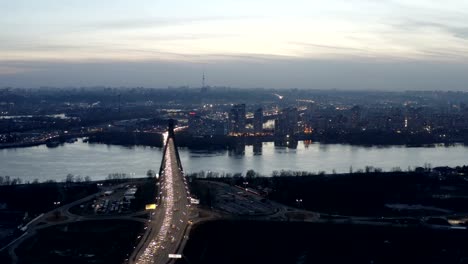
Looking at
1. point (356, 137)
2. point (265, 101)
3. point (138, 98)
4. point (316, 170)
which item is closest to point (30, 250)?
point (316, 170)

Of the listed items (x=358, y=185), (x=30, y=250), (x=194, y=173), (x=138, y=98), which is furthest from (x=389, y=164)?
(x=138, y=98)

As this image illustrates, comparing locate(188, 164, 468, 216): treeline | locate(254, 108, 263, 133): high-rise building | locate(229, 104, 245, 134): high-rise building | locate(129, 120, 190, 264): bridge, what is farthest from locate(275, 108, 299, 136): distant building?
locate(129, 120, 190, 264): bridge

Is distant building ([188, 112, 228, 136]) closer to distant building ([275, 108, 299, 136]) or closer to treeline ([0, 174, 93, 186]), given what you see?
distant building ([275, 108, 299, 136])

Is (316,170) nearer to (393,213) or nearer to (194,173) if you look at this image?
(194,173)

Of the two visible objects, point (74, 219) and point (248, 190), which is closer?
point (74, 219)

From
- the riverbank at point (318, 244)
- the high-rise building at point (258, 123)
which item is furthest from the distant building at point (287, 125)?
the riverbank at point (318, 244)

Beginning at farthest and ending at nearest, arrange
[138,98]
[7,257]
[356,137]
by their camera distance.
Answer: [138,98], [356,137], [7,257]

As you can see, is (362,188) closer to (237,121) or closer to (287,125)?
(287,125)

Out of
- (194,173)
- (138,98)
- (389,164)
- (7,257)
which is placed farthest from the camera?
(138,98)
